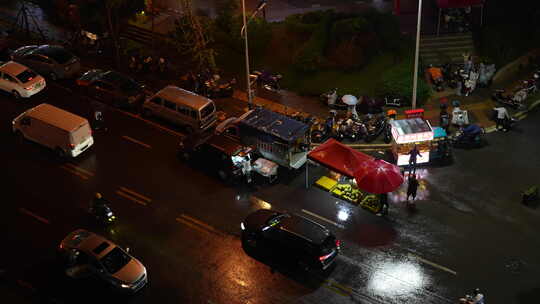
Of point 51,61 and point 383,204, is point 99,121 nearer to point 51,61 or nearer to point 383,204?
point 51,61

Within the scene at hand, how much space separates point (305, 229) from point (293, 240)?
742 millimetres

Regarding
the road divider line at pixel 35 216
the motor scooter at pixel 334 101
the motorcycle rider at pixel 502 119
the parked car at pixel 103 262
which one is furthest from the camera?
the motor scooter at pixel 334 101

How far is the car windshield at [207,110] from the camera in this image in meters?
36.7

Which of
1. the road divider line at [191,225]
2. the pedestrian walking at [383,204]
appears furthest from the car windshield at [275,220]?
the pedestrian walking at [383,204]

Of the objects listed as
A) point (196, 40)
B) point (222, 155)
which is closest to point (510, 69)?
point (196, 40)

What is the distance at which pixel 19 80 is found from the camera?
40062 mm

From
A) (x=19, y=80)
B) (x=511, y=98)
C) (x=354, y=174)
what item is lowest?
(x=354, y=174)

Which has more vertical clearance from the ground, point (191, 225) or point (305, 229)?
point (305, 229)

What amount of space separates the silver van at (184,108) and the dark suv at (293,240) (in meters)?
9.78

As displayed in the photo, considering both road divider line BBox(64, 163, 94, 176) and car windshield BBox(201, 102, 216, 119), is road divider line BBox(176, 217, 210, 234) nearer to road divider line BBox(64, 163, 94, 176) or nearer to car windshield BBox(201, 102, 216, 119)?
road divider line BBox(64, 163, 94, 176)

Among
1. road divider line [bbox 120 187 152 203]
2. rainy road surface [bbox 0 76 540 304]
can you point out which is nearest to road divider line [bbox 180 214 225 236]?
rainy road surface [bbox 0 76 540 304]

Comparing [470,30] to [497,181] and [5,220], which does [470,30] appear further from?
[5,220]

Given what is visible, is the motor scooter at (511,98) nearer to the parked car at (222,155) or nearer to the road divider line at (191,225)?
the parked car at (222,155)

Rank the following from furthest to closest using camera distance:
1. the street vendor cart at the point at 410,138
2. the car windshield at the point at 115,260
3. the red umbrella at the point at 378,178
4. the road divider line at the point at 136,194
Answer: the street vendor cart at the point at 410,138 < the road divider line at the point at 136,194 < the red umbrella at the point at 378,178 < the car windshield at the point at 115,260
